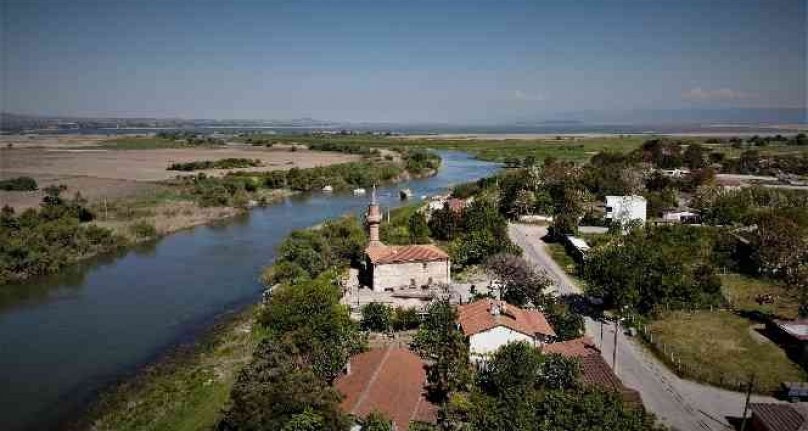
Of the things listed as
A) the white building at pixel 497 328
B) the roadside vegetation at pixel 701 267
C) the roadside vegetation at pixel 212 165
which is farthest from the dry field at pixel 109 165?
the white building at pixel 497 328

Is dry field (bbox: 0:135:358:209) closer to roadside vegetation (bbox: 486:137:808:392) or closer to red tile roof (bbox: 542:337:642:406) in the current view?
roadside vegetation (bbox: 486:137:808:392)

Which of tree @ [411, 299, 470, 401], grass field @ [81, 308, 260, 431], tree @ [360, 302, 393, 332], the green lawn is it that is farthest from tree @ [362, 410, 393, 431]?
the green lawn

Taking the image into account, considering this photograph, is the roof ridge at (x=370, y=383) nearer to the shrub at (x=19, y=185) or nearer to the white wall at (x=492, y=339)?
the white wall at (x=492, y=339)

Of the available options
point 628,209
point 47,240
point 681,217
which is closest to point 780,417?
point 628,209

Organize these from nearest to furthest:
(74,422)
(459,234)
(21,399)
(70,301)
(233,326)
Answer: (74,422)
(21,399)
(233,326)
(70,301)
(459,234)

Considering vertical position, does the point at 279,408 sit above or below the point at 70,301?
above

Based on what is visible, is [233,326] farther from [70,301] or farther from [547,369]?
[547,369]

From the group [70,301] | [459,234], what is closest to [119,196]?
[70,301]

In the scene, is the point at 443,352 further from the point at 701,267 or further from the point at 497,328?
the point at 701,267
